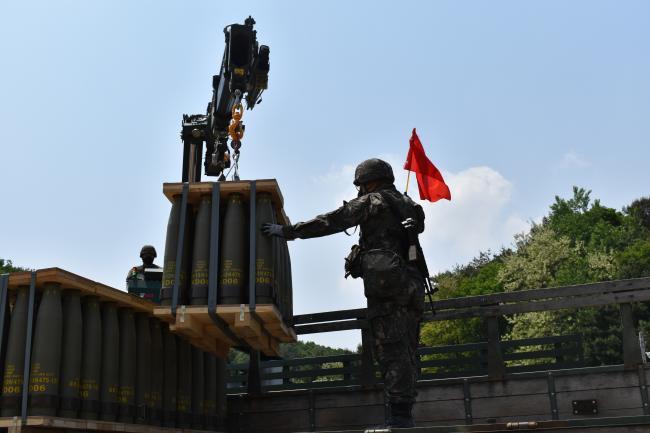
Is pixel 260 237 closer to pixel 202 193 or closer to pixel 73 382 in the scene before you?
pixel 202 193

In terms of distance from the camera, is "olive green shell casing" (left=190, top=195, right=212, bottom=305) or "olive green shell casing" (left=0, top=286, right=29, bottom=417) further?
"olive green shell casing" (left=190, top=195, right=212, bottom=305)

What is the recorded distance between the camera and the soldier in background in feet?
37.1

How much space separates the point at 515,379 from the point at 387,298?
2335mm

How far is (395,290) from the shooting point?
7234 millimetres

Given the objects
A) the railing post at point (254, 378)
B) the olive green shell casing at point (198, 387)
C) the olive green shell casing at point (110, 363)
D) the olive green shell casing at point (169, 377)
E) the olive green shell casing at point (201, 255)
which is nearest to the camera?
the olive green shell casing at point (110, 363)

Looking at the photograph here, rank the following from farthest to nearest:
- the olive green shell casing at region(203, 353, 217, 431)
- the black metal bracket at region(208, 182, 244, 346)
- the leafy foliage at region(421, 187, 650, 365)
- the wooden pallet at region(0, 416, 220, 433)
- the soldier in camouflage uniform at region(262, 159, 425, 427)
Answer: the leafy foliage at region(421, 187, 650, 365), the olive green shell casing at region(203, 353, 217, 431), the black metal bracket at region(208, 182, 244, 346), the soldier in camouflage uniform at region(262, 159, 425, 427), the wooden pallet at region(0, 416, 220, 433)

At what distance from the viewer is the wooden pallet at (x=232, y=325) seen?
24.8 feet

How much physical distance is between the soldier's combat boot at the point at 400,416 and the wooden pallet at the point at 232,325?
1.65 meters

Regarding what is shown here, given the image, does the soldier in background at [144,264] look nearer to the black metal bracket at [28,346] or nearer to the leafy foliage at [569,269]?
the black metal bracket at [28,346]

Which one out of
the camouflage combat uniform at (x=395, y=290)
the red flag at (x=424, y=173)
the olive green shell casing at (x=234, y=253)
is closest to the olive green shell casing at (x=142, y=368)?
the olive green shell casing at (x=234, y=253)

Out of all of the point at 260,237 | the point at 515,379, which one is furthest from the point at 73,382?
the point at 515,379

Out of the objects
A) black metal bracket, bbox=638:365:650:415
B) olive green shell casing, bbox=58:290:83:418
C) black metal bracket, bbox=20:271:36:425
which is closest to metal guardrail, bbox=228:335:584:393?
black metal bracket, bbox=638:365:650:415

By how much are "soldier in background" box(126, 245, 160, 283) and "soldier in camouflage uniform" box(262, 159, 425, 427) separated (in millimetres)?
4256

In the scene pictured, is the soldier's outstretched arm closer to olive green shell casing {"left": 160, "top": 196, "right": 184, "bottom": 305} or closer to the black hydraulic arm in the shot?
olive green shell casing {"left": 160, "top": 196, "right": 184, "bottom": 305}
